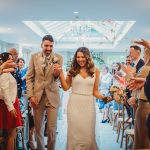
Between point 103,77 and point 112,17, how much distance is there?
2.08m

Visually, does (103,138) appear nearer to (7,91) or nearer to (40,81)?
(40,81)

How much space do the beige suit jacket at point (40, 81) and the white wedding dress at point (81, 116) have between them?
1.32ft

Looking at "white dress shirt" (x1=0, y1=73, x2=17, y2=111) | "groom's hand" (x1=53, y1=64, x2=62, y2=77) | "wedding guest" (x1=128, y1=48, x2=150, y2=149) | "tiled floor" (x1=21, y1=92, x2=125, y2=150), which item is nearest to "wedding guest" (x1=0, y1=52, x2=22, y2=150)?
"white dress shirt" (x1=0, y1=73, x2=17, y2=111)

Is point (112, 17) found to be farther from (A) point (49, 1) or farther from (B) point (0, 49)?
(B) point (0, 49)

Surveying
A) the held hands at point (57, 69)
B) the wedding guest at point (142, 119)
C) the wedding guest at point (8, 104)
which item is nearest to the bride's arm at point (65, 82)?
the held hands at point (57, 69)

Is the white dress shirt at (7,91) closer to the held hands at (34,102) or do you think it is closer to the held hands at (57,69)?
the held hands at (34,102)

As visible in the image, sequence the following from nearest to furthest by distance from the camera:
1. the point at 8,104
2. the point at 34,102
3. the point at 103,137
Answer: the point at 8,104 < the point at 34,102 < the point at 103,137

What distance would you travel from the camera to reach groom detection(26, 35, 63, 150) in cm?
409

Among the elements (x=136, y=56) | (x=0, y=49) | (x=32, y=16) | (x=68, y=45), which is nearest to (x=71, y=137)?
(x=136, y=56)

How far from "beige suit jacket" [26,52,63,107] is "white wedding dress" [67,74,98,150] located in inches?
15.8

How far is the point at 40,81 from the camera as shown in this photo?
415 centimetres

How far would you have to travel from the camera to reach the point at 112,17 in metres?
10.2

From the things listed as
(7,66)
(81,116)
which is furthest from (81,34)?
(7,66)

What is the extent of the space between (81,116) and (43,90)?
68 cm
